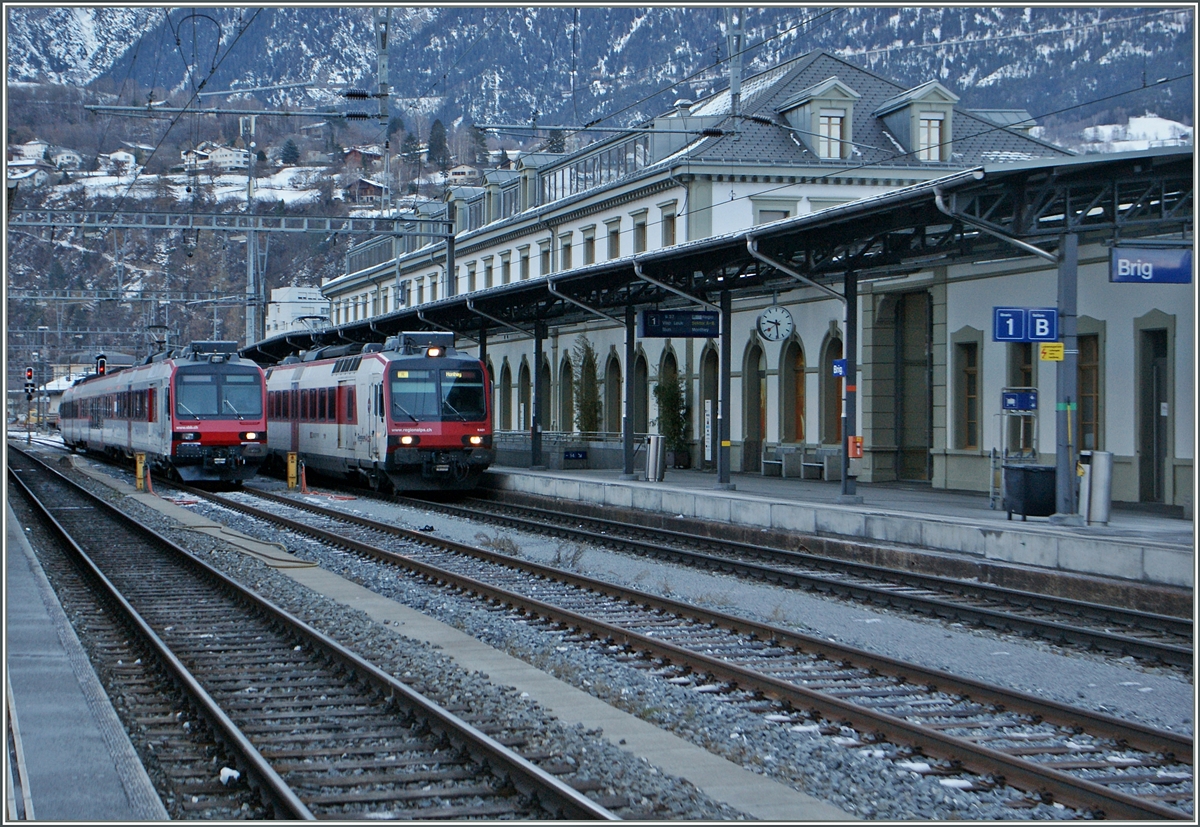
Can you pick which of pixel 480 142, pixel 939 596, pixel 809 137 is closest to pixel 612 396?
pixel 809 137

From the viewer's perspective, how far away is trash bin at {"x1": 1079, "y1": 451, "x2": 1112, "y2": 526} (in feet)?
54.5

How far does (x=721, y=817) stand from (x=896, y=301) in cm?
2272

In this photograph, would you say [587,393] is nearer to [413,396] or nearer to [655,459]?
[655,459]

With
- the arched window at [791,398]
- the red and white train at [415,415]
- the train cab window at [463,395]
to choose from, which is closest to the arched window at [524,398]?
the arched window at [791,398]

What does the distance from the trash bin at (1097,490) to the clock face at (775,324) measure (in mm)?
10582

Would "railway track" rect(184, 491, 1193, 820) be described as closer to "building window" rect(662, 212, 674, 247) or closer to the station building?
the station building

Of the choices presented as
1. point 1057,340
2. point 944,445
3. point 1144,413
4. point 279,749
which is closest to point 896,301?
point 944,445

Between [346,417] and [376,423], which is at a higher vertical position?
[346,417]

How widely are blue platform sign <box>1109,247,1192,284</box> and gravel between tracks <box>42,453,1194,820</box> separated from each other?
541cm

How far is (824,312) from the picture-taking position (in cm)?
2950

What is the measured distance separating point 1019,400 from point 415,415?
1228cm

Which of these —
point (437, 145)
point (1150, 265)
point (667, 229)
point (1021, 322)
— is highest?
point (437, 145)

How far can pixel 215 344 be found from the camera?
31.5 metres

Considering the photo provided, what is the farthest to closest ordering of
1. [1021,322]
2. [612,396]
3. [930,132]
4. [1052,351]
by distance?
[930,132] < [612,396] < [1021,322] < [1052,351]
